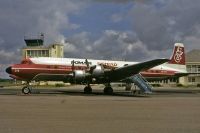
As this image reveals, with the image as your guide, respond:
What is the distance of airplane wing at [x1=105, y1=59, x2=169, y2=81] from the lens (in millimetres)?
36656

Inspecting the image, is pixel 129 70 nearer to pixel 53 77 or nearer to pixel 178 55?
pixel 53 77

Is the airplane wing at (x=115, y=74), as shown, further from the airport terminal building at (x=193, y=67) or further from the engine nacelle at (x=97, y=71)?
the airport terminal building at (x=193, y=67)

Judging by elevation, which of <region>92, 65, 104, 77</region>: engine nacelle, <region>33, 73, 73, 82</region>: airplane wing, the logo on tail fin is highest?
the logo on tail fin

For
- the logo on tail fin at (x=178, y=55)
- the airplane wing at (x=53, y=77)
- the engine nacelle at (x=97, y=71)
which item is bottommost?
the airplane wing at (x=53, y=77)

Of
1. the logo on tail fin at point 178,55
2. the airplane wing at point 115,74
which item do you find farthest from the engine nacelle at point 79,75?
the logo on tail fin at point 178,55

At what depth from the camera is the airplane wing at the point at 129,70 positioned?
3666 cm

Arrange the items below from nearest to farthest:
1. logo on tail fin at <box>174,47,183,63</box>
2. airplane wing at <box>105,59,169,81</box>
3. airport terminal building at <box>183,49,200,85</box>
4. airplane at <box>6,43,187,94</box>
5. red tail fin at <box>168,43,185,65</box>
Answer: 1. airplane wing at <box>105,59,169,81</box>
2. airplane at <box>6,43,187,94</box>
3. red tail fin at <box>168,43,185,65</box>
4. logo on tail fin at <box>174,47,183,63</box>
5. airport terminal building at <box>183,49,200,85</box>

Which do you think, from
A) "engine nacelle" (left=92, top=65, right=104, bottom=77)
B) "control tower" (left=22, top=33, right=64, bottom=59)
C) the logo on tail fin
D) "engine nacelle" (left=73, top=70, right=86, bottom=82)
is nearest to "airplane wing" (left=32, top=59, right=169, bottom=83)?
"engine nacelle" (left=73, top=70, right=86, bottom=82)

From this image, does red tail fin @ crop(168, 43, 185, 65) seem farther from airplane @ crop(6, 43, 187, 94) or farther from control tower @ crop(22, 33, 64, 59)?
control tower @ crop(22, 33, 64, 59)

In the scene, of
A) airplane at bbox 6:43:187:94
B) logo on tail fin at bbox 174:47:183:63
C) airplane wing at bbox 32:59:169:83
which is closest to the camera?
airplane at bbox 6:43:187:94

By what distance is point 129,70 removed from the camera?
38.4 m

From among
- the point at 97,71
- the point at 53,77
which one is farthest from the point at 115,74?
the point at 53,77

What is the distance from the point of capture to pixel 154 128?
13.3 metres

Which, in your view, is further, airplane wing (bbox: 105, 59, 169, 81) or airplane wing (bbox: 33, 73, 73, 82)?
airplane wing (bbox: 33, 73, 73, 82)
